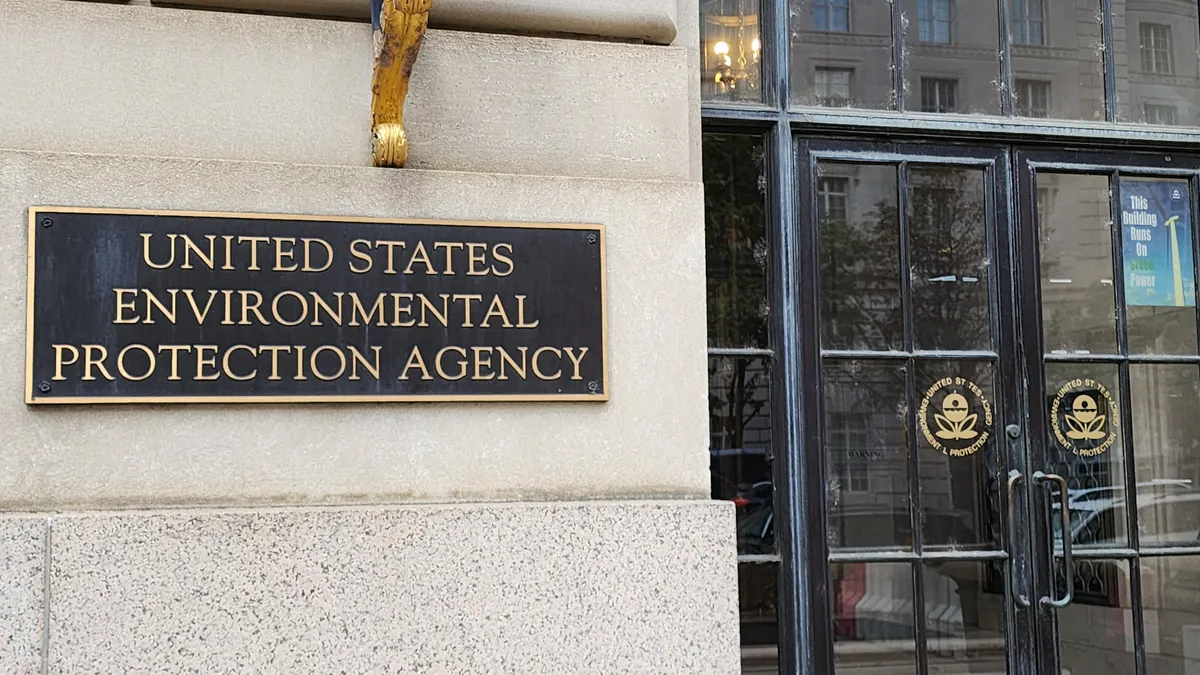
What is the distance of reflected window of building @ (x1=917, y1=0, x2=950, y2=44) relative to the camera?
16.7 feet

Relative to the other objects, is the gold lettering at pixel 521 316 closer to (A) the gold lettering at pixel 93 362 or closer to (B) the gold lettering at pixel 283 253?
(B) the gold lettering at pixel 283 253

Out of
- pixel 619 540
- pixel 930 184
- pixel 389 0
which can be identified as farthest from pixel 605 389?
pixel 930 184

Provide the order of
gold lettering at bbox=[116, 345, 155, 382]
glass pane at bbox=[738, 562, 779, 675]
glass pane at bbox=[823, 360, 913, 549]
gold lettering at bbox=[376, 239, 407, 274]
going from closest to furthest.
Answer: gold lettering at bbox=[116, 345, 155, 382] → gold lettering at bbox=[376, 239, 407, 274] → glass pane at bbox=[738, 562, 779, 675] → glass pane at bbox=[823, 360, 913, 549]

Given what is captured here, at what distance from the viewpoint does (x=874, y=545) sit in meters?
4.80

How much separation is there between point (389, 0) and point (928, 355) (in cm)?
265

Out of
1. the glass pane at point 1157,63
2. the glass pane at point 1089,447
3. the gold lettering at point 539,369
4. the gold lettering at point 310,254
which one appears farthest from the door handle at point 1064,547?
the gold lettering at point 310,254

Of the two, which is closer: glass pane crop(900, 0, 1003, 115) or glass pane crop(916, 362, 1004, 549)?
glass pane crop(916, 362, 1004, 549)

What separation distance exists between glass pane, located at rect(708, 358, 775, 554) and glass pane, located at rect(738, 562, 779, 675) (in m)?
0.08

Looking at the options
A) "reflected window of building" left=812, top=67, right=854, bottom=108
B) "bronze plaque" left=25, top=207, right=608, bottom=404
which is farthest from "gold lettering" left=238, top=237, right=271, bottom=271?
"reflected window of building" left=812, top=67, right=854, bottom=108

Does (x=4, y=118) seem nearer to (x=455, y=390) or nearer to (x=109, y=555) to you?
(x=109, y=555)

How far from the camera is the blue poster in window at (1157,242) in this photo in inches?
207

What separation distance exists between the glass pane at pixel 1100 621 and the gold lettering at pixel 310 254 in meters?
3.34

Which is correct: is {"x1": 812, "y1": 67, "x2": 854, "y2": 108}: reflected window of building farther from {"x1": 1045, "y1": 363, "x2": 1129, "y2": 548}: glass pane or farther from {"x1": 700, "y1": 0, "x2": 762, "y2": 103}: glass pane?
{"x1": 1045, "y1": 363, "x2": 1129, "y2": 548}: glass pane

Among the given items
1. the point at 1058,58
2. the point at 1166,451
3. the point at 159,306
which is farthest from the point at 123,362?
the point at 1166,451
